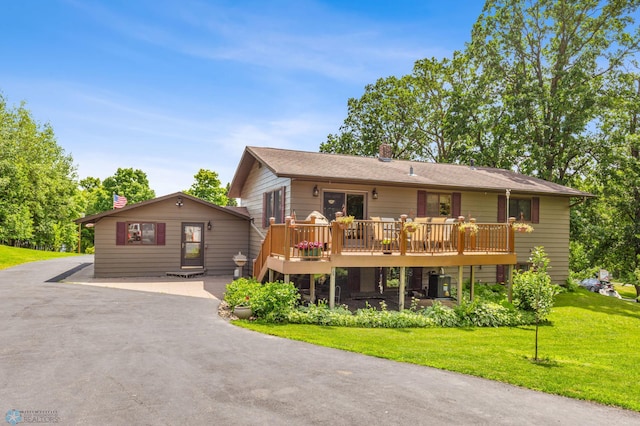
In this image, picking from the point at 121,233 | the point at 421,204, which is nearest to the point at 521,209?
the point at 421,204

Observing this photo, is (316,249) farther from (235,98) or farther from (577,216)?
(577,216)

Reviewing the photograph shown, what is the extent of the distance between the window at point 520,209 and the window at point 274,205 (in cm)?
921

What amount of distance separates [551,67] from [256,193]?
19.4m

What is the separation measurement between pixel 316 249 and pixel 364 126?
22.1 meters

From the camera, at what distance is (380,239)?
36.5 ft

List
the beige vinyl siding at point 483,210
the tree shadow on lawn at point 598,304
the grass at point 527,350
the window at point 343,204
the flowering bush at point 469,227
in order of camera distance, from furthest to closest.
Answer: the tree shadow on lawn at point 598,304, the window at point 343,204, the beige vinyl siding at point 483,210, the flowering bush at point 469,227, the grass at point 527,350

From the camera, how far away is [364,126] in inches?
1217

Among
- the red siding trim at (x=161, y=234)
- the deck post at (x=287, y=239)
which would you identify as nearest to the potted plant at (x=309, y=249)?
the deck post at (x=287, y=239)

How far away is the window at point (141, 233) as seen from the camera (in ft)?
54.4

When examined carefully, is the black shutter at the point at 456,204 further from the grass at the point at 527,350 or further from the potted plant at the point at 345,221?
the potted plant at the point at 345,221

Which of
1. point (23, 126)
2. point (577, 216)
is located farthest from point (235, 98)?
point (23, 126)

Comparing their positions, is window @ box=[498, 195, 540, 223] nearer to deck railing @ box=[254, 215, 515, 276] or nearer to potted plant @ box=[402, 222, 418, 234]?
deck railing @ box=[254, 215, 515, 276]

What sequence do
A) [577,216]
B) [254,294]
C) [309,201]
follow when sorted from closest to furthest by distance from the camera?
[254,294], [309,201], [577,216]

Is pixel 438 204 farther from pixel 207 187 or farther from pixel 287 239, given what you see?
pixel 207 187
